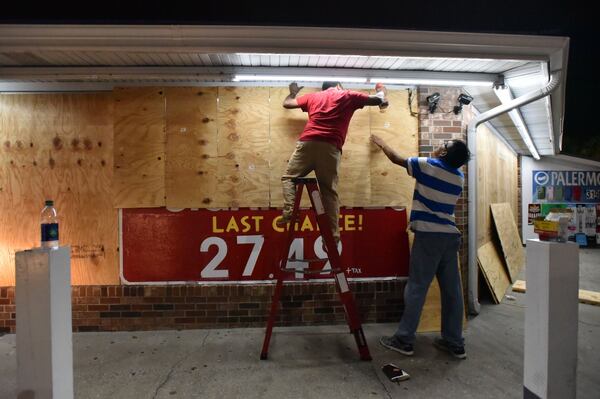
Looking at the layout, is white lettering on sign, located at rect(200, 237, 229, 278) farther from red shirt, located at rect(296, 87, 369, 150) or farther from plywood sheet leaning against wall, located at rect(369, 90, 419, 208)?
plywood sheet leaning against wall, located at rect(369, 90, 419, 208)

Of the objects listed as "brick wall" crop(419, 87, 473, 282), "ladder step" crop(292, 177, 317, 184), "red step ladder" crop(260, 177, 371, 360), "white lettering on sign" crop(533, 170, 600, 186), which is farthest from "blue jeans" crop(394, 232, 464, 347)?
"white lettering on sign" crop(533, 170, 600, 186)

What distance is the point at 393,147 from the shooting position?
396cm

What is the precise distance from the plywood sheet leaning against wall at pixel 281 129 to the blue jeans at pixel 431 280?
175 centimetres

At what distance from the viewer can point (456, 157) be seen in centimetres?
320

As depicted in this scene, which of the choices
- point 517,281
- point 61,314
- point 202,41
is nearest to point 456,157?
point 202,41

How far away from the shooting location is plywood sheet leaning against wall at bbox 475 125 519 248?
17.4 feet

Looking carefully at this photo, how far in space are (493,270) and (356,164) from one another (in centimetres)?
330

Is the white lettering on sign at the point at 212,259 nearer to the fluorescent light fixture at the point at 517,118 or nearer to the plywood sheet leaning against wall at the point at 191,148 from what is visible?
the plywood sheet leaning against wall at the point at 191,148

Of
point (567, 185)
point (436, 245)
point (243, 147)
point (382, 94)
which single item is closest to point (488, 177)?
point (436, 245)

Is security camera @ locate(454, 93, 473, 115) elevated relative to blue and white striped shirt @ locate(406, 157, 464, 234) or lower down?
elevated

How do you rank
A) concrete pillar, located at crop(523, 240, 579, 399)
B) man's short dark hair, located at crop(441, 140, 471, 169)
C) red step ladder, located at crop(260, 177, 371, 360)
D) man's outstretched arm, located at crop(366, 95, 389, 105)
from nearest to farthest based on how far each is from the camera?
1. concrete pillar, located at crop(523, 240, 579, 399)
2. red step ladder, located at crop(260, 177, 371, 360)
3. man's short dark hair, located at crop(441, 140, 471, 169)
4. man's outstretched arm, located at crop(366, 95, 389, 105)

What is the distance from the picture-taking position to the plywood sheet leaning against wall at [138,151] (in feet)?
12.5

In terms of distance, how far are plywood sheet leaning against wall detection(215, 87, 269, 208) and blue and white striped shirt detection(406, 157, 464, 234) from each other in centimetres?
172

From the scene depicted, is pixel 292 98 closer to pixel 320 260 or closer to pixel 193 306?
pixel 320 260
